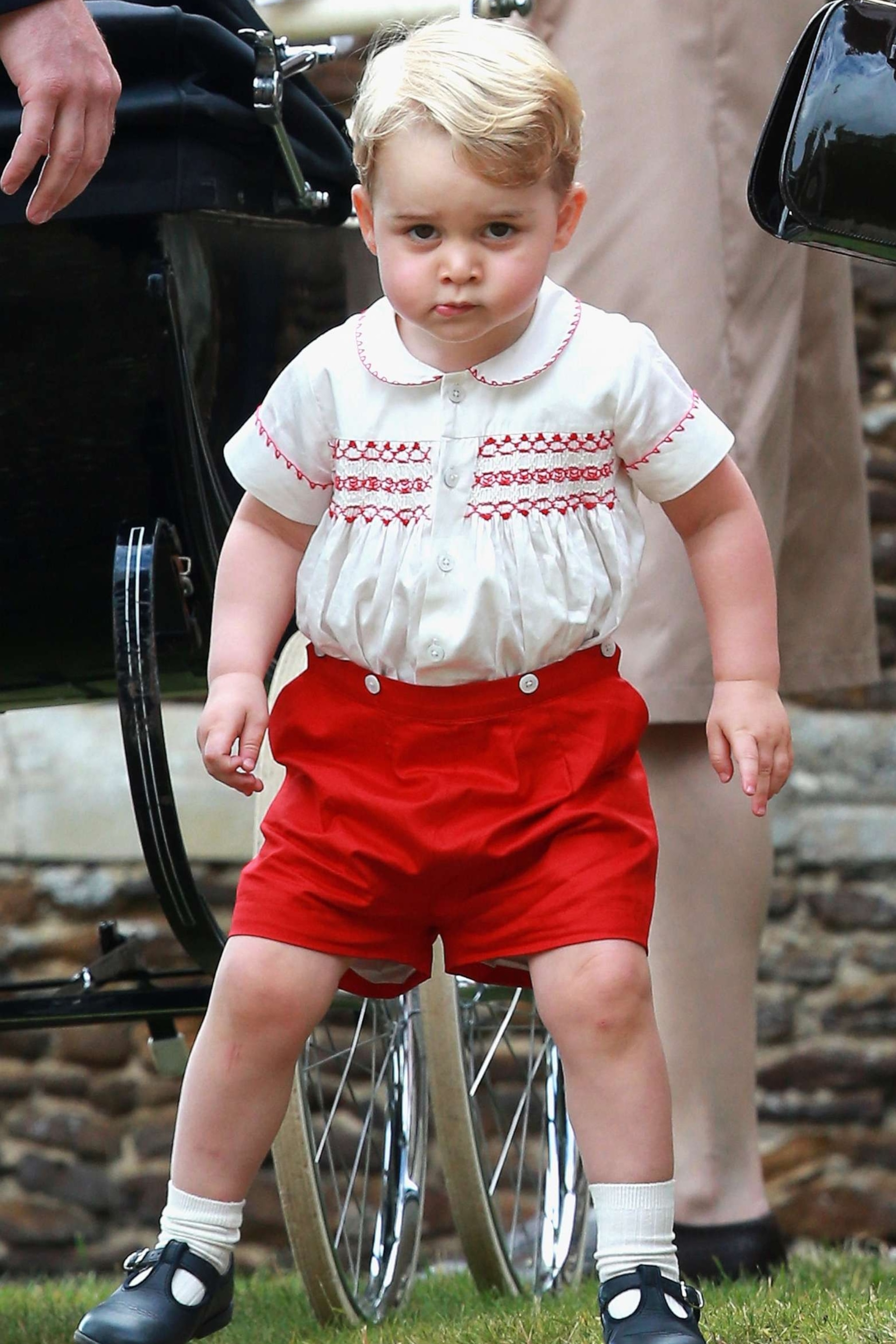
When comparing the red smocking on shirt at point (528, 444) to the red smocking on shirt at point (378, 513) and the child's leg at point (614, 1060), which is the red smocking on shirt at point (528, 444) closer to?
the red smocking on shirt at point (378, 513)

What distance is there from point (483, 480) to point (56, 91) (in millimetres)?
490

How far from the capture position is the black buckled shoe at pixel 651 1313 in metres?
1.46

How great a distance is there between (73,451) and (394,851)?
0.63 metres

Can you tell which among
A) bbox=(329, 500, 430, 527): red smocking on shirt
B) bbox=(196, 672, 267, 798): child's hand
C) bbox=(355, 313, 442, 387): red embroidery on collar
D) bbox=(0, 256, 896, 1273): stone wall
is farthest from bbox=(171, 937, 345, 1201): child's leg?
bbox=(0, 256, 896, 1273): stone wall

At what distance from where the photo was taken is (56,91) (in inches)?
64.5

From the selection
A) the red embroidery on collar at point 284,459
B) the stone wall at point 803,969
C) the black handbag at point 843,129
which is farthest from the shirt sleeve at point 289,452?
the stone wall at point 803,969

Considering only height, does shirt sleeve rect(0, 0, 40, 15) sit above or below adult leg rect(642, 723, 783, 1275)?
above

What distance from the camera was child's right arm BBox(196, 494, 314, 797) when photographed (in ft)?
5.36

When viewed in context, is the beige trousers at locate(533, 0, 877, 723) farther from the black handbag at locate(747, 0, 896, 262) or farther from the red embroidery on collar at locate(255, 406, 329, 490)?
the black handbag at locate(747, 0, 896, 262)

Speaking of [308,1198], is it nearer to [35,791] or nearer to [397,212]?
[397,212]

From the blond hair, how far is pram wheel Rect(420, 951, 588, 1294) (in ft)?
3.26

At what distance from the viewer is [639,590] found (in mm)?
2127

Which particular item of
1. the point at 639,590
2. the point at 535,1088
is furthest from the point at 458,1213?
the point at 535,1088

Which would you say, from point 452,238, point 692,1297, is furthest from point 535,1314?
point 452,238
